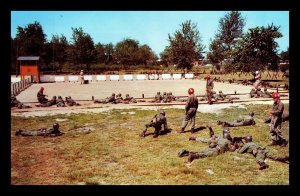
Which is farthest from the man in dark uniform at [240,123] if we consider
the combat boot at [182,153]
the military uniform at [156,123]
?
the combat boot at [182,153]

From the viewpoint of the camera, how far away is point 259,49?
37250 millimetres

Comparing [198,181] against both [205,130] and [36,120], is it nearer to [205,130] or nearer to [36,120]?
[205,130]

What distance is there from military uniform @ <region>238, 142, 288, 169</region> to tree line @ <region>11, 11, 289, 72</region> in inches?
1155

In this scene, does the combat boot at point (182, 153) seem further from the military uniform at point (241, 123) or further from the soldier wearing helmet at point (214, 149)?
the military uniform at point (241, 123)

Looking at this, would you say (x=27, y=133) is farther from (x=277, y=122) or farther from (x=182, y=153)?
(x=277, y=122)

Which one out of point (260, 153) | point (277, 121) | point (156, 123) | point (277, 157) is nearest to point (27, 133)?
point (156, 123)

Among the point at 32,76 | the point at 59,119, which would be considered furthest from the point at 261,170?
the point at 32,76

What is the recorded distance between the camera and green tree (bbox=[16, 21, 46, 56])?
5594 cm

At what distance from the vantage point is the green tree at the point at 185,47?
53750 mm

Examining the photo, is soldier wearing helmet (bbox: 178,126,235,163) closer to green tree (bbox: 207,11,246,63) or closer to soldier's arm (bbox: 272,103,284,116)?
soldier's arm (bbox: 272,103,284,116)


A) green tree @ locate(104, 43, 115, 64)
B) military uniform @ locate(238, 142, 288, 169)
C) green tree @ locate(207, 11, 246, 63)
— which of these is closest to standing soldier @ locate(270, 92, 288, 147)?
military uniform @ locate(238, 142, 288, 169)

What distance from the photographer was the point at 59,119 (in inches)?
627

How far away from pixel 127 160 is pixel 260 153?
4.46 metres

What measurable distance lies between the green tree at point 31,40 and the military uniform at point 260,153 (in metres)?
53.4
